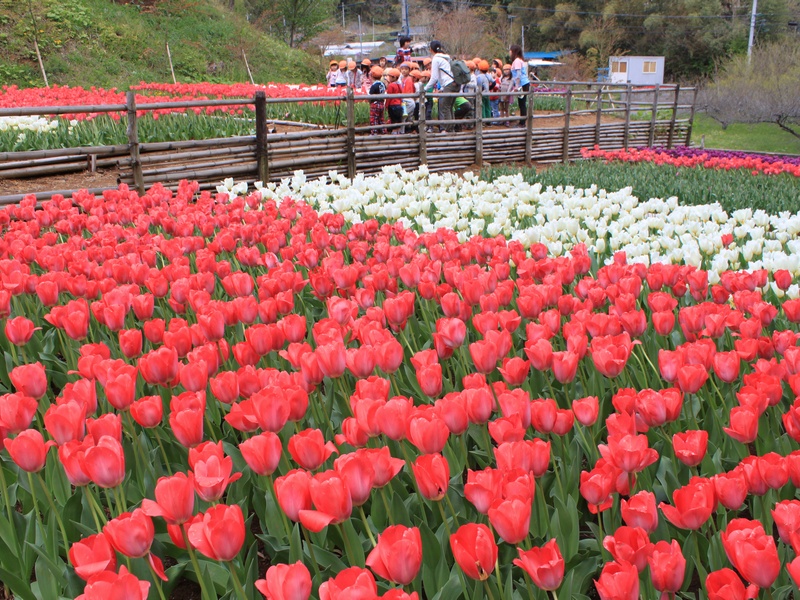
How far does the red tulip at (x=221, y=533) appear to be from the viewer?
1283mm

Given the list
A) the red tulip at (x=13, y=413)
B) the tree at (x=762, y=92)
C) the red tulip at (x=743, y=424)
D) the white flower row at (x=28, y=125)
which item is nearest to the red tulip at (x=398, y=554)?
the red tulip at (x=743, y=424)

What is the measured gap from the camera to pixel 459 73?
13148 mm

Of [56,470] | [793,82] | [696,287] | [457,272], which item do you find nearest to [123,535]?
[56,470]

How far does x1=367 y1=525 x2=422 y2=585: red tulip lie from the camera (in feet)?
3.90

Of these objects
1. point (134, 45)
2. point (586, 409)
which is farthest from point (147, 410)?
point (134, 45)

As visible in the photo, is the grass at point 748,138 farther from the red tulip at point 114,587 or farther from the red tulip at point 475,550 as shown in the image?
the red tulip at point 114,587

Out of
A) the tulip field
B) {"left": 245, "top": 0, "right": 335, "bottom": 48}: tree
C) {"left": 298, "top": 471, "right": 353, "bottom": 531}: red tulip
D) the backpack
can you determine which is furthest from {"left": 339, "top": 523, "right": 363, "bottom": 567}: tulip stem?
{"left": 245, "top": 0, "right": 335, "bottom": 48}: tree

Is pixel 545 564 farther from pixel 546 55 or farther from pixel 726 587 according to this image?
pixel 546 55

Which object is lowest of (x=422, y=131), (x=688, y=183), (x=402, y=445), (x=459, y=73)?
(x=688, y=183)

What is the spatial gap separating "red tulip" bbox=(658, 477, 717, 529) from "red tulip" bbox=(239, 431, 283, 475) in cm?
76

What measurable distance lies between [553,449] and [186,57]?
3009cm

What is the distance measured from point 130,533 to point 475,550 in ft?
1.95

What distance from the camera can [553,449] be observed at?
212cm

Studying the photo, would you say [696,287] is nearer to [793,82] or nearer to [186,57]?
[793,82]
